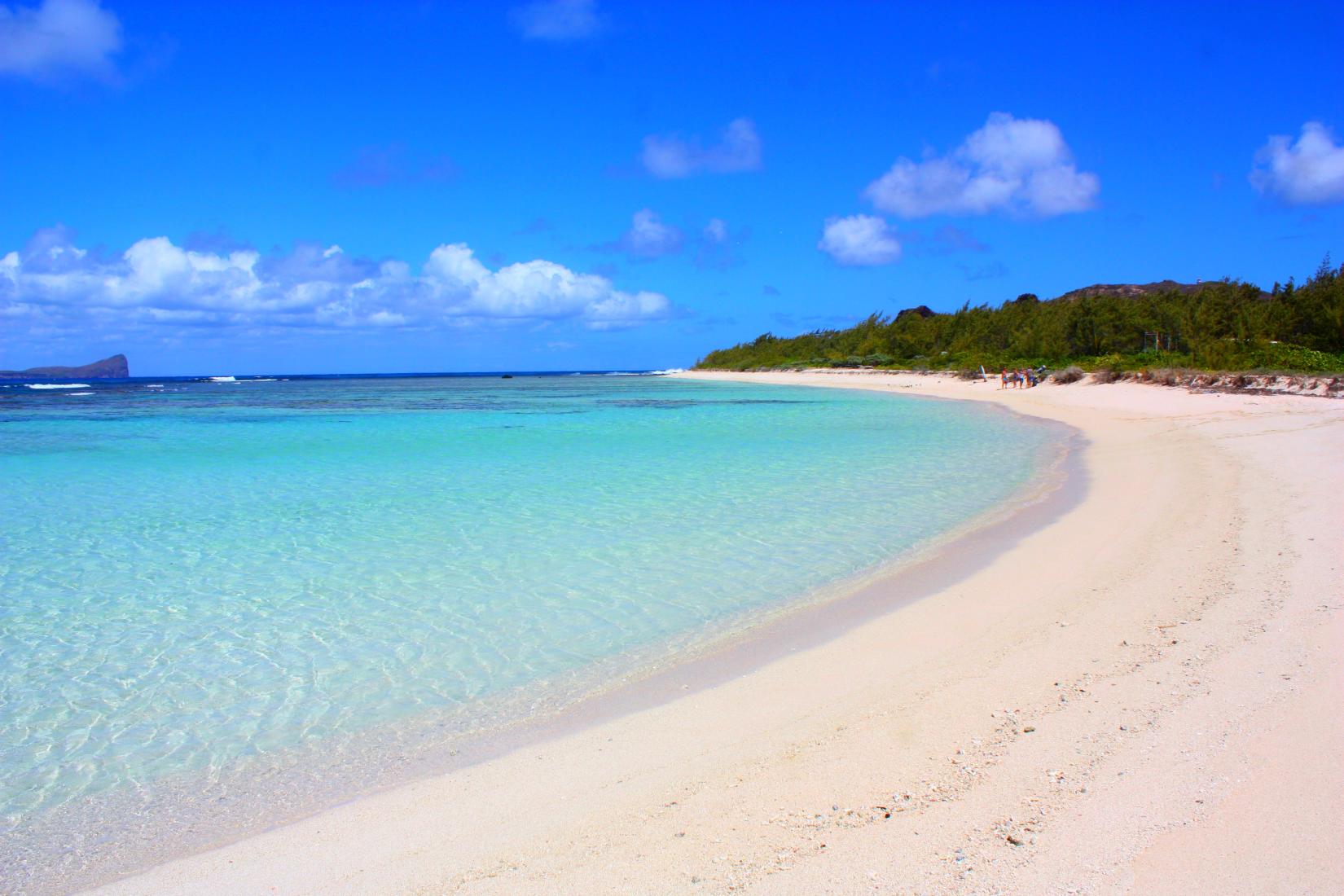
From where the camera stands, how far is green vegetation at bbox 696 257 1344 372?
28.6 metres

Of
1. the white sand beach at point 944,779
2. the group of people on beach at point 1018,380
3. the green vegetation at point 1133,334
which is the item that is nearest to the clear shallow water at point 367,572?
the white sand beach at point 944,779

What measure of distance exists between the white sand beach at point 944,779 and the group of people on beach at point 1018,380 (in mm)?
33335

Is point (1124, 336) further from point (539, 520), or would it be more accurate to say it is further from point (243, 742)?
point (243, 742)

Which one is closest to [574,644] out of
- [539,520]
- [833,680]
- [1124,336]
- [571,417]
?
[833,680]

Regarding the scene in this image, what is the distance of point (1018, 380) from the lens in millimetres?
38031

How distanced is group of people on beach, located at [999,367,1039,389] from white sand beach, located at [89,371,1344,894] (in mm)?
33335

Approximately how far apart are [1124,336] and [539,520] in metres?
43.4

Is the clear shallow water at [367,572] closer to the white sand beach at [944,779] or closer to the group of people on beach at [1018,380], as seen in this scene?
the white sand beach at [944,779]

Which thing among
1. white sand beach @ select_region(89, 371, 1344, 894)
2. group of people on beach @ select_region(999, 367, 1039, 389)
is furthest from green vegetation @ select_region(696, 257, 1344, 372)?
white sand beach @ select_region(89, 371, 1344, 894)

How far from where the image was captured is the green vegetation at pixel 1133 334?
28.6m

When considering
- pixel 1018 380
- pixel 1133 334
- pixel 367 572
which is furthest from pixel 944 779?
pixel 1133 334

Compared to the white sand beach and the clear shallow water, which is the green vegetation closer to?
the clear shallow water

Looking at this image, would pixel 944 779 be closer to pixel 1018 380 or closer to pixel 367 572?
pixel 367 572

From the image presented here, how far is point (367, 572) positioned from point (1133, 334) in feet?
151
